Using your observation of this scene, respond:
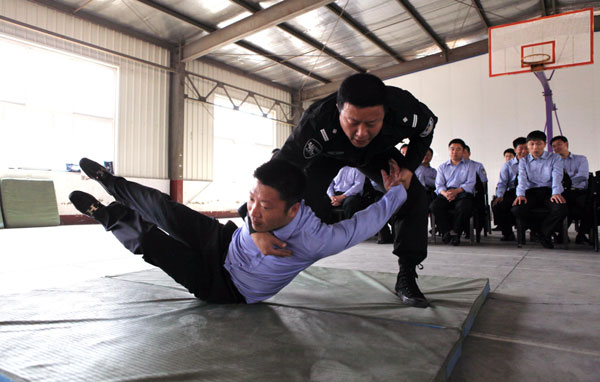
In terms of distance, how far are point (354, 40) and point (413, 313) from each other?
935cm

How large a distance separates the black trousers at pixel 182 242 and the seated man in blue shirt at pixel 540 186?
3966 millimetres

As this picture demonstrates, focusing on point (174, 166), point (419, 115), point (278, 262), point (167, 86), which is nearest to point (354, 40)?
point (167, 86)

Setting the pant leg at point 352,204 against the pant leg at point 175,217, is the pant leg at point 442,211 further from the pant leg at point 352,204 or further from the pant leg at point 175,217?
the pant leg at point 175,217

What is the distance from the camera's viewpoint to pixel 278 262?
1549 millimetres

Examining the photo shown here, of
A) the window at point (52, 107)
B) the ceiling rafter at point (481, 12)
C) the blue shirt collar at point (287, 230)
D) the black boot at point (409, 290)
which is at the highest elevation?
the ceiling rafter at point (481, 12)

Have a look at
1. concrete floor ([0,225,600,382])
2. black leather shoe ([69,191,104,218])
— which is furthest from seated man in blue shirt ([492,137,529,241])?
black leather shoe ([69,191,104,218])

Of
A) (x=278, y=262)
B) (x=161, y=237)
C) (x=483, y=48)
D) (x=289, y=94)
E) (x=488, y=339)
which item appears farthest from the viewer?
(x=289, y=94)

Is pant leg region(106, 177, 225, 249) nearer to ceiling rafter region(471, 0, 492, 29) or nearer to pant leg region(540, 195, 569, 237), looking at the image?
pant leg region(540, 195, 569, 237)

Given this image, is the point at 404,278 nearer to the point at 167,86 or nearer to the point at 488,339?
the point at 488,339

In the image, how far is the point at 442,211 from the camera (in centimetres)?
487

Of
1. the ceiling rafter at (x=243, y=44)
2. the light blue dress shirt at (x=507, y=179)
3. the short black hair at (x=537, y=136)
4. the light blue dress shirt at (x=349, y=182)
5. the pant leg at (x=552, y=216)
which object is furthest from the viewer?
the ceiling rafter at (x=243, y=44)

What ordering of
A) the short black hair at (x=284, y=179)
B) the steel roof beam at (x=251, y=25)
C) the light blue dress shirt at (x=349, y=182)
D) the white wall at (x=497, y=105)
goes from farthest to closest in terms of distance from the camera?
1. the white wall at (x=497, y=105)
2. the steel roof beam at (x=251, y=25)
3. the light blue dress shirt at (x=349, y=182)
4. the short black hair at (x=284, y=179)

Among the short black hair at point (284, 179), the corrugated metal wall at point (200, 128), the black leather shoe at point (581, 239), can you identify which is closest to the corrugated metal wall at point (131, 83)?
the corrugated metal wall at point (200, 128)

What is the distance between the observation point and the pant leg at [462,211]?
4637mm
